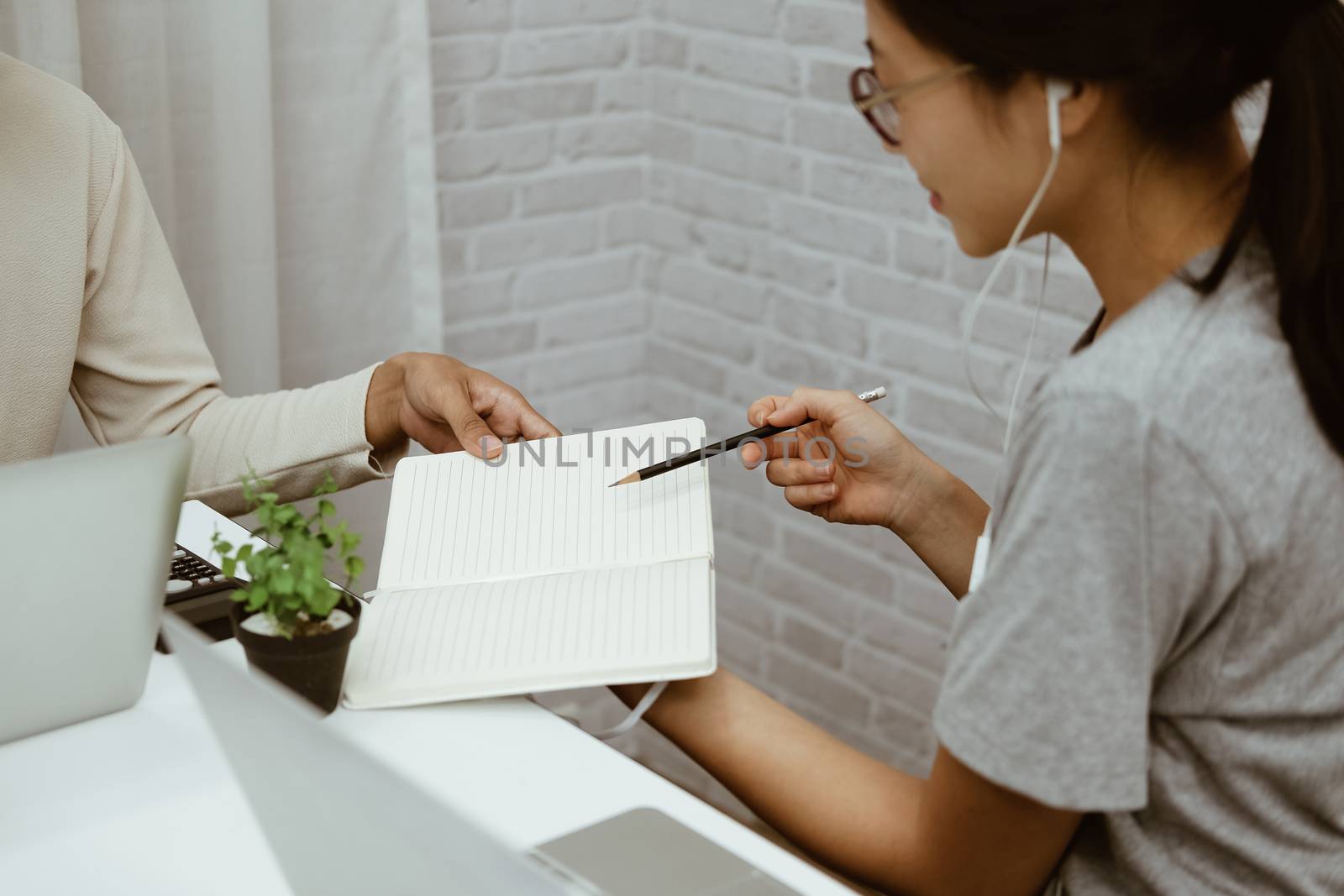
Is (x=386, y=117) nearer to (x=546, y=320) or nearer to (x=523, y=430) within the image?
(x=546, y=320)

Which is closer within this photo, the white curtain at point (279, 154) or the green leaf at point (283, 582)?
the green leaf at point (283, 582)

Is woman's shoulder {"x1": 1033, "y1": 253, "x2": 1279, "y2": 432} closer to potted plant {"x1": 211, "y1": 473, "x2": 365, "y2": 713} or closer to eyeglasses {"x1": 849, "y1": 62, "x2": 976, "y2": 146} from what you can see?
eyeglasses {"x1": 849, "y1": 62, "x2": 976, "y2": 146}

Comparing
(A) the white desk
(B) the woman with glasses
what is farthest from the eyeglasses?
(A) the white desk

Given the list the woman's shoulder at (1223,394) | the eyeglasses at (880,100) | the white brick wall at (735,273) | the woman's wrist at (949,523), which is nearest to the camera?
the woman's shoulder at (1223,394)

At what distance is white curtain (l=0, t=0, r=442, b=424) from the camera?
1495 mm

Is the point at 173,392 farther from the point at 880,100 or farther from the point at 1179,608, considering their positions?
the point at 1179,608

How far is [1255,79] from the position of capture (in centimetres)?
69

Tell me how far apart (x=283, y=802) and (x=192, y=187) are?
1193 mm

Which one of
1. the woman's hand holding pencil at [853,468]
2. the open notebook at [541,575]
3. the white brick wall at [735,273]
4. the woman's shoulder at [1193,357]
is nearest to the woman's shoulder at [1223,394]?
the woman's shoulder at [1193,357]

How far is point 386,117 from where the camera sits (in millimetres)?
1713

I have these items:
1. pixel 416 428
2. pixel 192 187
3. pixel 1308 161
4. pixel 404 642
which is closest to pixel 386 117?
pixel 192 187

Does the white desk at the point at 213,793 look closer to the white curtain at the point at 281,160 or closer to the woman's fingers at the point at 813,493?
the woman's fingers at the point at 813,493

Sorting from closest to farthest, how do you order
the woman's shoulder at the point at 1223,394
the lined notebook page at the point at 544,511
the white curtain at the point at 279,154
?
the woman's shoulder at the point at 1223,394, the lined notebook page at the point at 544,511, the white curtain at the point at 279,154

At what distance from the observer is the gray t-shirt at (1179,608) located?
63 cm
